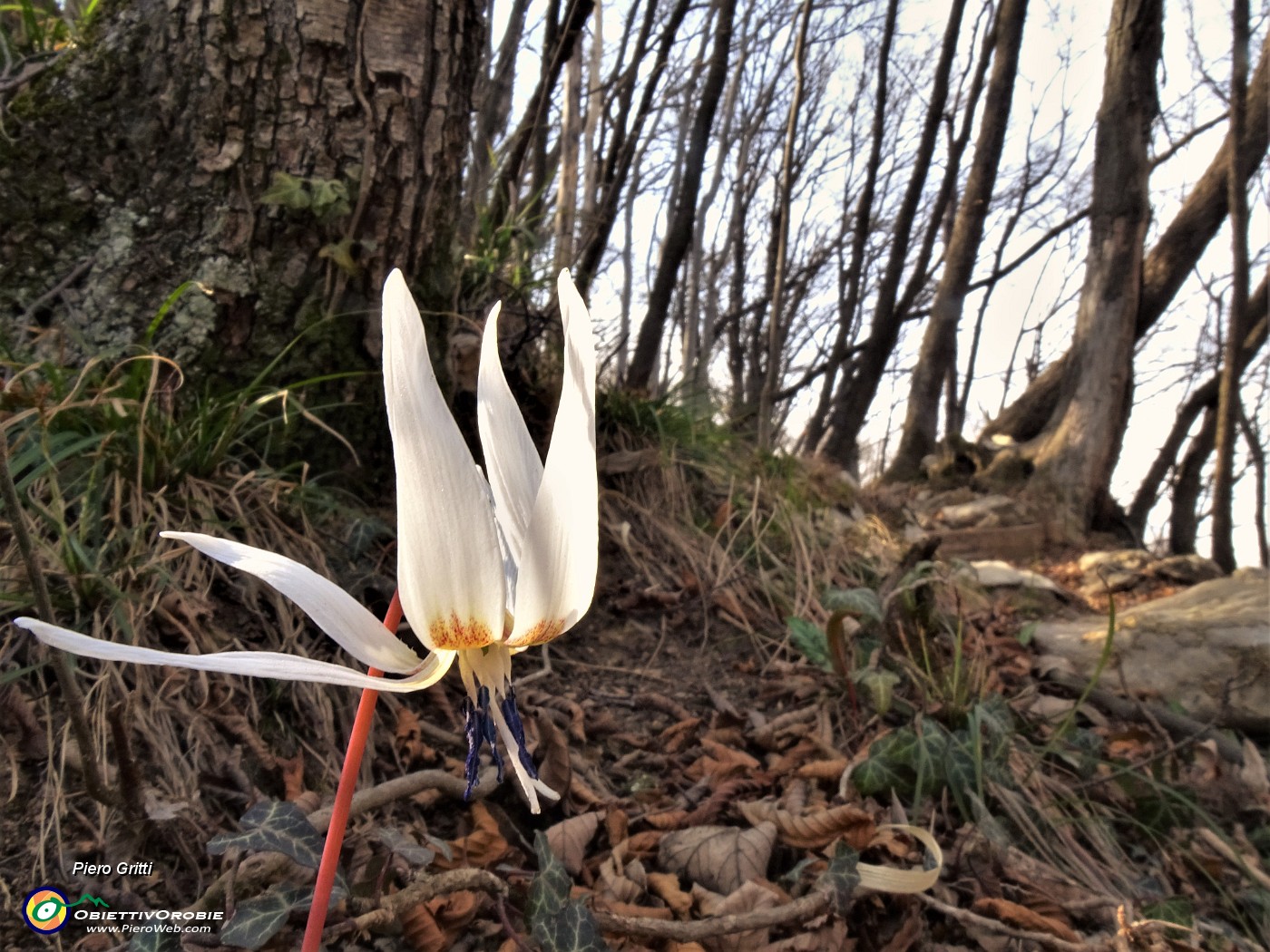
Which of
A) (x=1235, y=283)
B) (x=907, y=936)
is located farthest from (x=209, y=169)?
(x=1235, y=283)

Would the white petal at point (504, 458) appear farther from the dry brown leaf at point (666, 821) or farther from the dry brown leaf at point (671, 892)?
the dry brown leaf at point (666, 821)

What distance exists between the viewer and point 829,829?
158cm

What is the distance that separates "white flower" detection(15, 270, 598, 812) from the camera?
2.04 ft

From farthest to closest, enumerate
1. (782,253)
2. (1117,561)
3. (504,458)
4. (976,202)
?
(976,202) < (1117,561) < (782,253) < (504,458)

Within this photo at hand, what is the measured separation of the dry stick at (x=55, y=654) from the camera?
3.07 ft

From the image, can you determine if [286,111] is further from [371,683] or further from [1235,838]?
[1235,838]

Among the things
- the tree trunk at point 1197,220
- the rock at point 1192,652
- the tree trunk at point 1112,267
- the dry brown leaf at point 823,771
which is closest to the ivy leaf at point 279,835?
the dry brown leaf at point 823,771

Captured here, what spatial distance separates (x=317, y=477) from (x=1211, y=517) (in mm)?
7827

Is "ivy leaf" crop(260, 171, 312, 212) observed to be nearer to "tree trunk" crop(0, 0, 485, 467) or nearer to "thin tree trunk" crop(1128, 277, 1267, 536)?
"tree trunk" crop(0, 0, 485, 467)

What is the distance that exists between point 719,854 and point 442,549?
44.7 inches

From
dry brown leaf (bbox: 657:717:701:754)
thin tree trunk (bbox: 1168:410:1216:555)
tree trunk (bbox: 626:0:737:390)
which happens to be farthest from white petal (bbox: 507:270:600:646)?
thin tree trunk (bbox: 1168:410:1216:555)

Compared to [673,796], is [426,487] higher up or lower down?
higher up

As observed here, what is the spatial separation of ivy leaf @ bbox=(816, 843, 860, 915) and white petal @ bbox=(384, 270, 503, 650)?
1.02 metres

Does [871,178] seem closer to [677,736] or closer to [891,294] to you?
[891,294]
